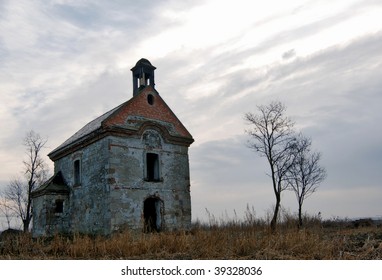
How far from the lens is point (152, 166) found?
63.0ft

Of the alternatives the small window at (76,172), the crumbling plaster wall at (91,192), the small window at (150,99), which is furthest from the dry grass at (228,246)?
the small window at (150,99)

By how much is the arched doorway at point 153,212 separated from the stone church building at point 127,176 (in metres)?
0.05

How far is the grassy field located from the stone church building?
7.40 metres

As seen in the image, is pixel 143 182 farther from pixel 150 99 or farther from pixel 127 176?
pixel 150 99

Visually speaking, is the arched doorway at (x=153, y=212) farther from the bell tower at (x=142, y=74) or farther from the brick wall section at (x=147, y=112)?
the bell tower at (x=142, y=74)

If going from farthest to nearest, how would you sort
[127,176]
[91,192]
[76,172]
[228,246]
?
[76,172] < [91,192] < [127,176] < [228,246]

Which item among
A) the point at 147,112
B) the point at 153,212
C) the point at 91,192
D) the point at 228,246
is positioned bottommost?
the point at 228,246

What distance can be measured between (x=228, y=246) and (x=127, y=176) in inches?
401

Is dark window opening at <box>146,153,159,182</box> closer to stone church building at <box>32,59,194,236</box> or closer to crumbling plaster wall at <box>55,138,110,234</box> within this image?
stone church building at <box>32,59,194,236</box>

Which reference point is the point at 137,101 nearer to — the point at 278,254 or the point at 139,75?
the point at 139,75

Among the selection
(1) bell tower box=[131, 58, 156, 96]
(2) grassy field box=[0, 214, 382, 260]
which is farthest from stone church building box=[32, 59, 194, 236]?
(2) grassy field box=[0, 214, 382, 260]

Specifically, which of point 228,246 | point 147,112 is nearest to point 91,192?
point 147,112

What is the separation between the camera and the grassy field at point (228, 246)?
24.3 ft
